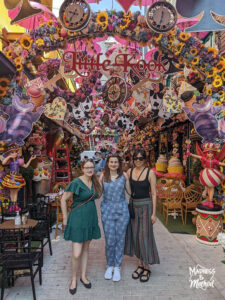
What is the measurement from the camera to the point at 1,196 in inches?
233

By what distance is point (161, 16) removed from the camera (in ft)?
16.6

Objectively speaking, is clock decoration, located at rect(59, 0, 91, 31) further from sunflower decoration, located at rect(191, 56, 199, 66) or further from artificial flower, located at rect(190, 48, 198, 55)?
sunflower decoration, located at rect(191, 56, 199, 66)

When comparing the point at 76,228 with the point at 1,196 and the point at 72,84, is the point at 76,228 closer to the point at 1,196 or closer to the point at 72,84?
the point at 1,196

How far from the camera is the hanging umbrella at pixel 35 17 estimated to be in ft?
17.4

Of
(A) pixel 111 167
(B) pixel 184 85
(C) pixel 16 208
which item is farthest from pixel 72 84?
(A) pixel 111 167

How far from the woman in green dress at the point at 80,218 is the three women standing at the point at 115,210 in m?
0.22

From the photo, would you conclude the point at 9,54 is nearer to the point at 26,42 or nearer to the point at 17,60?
the point at 17,60

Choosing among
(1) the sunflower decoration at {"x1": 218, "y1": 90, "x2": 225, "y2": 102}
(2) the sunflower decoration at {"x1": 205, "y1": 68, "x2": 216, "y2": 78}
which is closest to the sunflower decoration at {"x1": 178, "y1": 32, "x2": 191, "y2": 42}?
(2) the sunflower decoration at {"x1": 205, "y1": 68, "x2": 216, "y2": 78}

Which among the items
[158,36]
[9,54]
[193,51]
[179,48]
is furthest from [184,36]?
[9,54]

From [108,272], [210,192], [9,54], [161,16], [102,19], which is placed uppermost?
[102,19]

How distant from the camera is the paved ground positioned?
11.2 ft

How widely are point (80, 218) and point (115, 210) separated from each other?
58 centimetres

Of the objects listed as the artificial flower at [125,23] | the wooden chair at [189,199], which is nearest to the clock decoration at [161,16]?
the artificial flower at [125,23]

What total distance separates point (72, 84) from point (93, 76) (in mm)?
13120
